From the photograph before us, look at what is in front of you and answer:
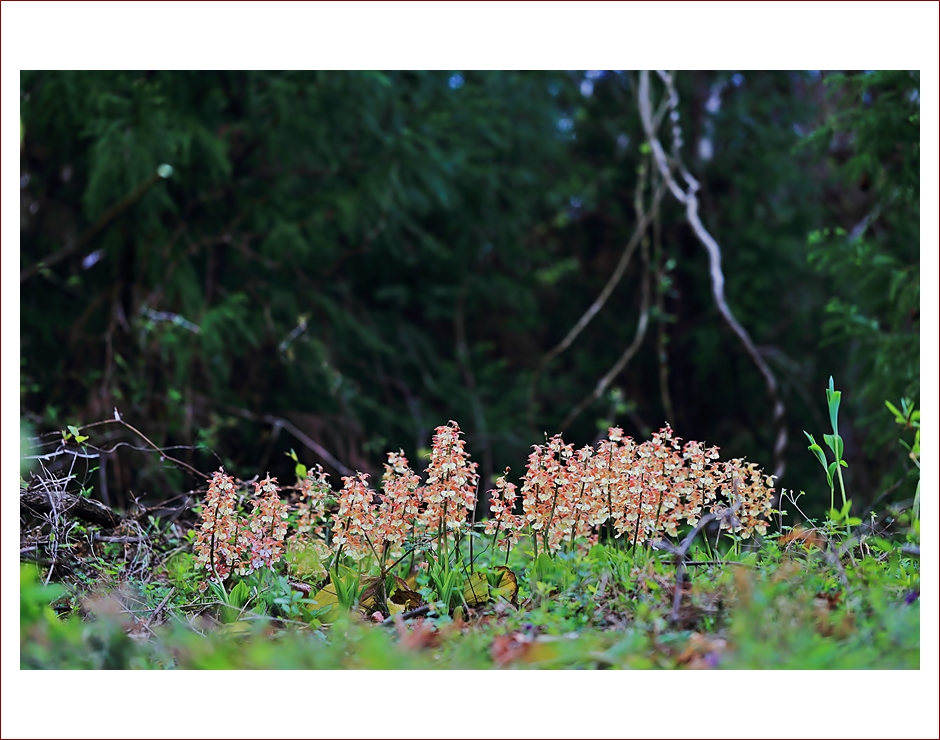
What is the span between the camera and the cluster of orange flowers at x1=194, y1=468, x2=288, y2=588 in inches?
86.7

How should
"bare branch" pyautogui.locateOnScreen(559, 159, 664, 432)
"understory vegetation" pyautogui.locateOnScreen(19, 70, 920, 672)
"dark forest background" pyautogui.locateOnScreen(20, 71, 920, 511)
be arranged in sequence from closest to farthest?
1. "understory vegetation" pyautogui.locateOnScreen(19, 70, 920, 672)
2. "dark forest background" pyautogui.locateOnScreen(20, 71, 920, 511)
3. "bare branch" pyautogui.locateOnScreen(559, 159, 664, 432)

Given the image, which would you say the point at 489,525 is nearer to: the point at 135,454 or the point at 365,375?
the point at 135,454

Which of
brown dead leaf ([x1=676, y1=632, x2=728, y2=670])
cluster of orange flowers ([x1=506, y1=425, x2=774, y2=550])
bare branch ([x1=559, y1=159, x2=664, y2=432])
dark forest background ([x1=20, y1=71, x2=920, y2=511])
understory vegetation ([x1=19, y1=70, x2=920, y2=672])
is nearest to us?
brown dead leaf ([x1=676, y1=632, x2=728, y2=670])

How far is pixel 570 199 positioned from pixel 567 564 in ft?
18.5

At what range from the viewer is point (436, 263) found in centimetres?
700

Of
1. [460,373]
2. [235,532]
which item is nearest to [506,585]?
[235,532]

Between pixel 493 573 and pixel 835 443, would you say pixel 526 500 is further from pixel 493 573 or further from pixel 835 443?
pixel 835 443

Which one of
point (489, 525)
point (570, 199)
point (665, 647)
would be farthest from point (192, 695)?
point (570, 199)

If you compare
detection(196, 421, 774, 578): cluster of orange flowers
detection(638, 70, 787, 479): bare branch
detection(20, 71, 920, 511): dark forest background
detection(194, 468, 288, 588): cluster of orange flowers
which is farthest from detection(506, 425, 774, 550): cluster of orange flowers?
detection(638, 70, 787, 479): bare branch

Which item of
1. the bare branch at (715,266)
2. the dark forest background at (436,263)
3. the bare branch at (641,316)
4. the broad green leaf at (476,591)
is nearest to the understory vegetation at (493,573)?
the broad green leaf at (476,591)

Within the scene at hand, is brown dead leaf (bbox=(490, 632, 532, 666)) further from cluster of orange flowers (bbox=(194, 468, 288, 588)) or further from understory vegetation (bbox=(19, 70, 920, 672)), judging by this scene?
cluster of orange flowers (bbox=(194, 468, 288, 588))

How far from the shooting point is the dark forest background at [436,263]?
14.1 ft

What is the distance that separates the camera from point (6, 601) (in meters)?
1.77

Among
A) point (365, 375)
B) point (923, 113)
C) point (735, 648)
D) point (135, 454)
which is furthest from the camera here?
point (365, 375)
